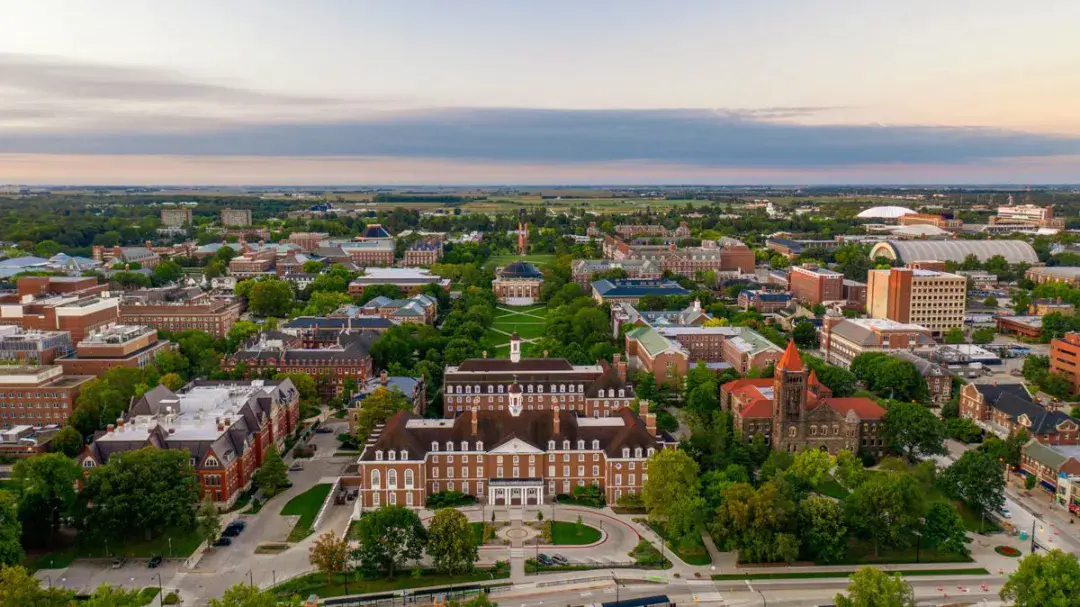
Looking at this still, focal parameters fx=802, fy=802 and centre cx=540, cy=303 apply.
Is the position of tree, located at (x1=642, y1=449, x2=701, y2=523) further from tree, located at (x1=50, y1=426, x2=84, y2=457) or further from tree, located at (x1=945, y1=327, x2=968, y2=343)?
tree, located at (x1=945, y1=327, x2=968, y2=343)

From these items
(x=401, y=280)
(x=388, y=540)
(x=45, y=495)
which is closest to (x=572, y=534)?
(x=388, y=540)

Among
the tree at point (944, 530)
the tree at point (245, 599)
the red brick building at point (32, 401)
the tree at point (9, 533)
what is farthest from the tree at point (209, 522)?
the tree at point (944, 530)

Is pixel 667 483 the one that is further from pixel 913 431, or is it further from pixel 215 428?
pixel 215 428

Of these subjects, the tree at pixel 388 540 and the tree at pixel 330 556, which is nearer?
the tree at pixel 330 556

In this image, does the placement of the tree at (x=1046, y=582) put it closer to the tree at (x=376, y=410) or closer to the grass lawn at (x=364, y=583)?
the grass lawn at (x=364, y=583)

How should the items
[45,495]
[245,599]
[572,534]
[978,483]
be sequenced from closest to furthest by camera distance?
[245,599] < [45,495] < [572,534] < [978,483]
